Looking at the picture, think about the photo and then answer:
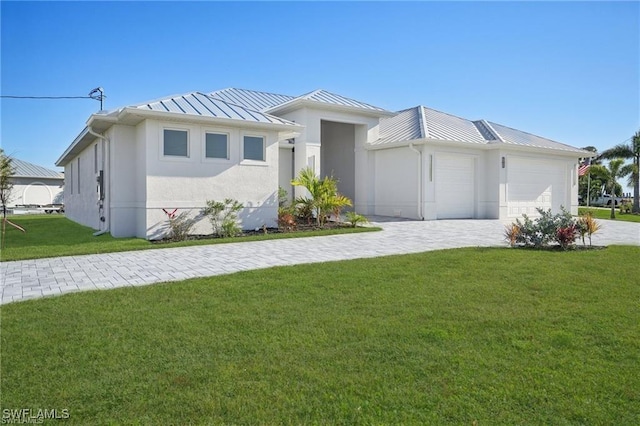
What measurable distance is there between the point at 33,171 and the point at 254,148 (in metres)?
36.4

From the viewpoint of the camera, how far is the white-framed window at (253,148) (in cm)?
1355

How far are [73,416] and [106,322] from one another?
1.90m

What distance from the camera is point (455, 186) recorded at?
59.7 feet

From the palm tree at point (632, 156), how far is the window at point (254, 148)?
104ft

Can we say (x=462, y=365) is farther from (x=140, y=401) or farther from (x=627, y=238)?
(x=627, y=238)

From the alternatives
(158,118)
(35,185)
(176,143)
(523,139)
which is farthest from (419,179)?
(35,185)

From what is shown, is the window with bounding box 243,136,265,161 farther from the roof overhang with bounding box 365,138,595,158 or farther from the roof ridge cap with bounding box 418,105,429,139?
the roof ridge cap with bounding box 418,105,429,139

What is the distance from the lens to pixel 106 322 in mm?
4609

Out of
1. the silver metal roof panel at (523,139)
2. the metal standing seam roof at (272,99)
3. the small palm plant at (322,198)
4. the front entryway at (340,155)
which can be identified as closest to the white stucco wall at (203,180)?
the small palm plant at (322,198)

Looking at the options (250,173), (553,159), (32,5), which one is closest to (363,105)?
(250,173)

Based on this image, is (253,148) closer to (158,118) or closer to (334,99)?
(158,118)

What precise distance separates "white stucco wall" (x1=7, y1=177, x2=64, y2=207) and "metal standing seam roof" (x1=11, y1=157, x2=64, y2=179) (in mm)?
434

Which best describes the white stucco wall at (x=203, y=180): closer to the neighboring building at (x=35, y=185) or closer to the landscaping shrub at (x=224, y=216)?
the landscaping shrub at (x=224, y=216)

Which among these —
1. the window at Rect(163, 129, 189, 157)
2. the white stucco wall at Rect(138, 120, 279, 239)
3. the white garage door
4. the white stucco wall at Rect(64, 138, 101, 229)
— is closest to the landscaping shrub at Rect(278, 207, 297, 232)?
the white stucco wall at Rect(138, 120, 279, 239)
